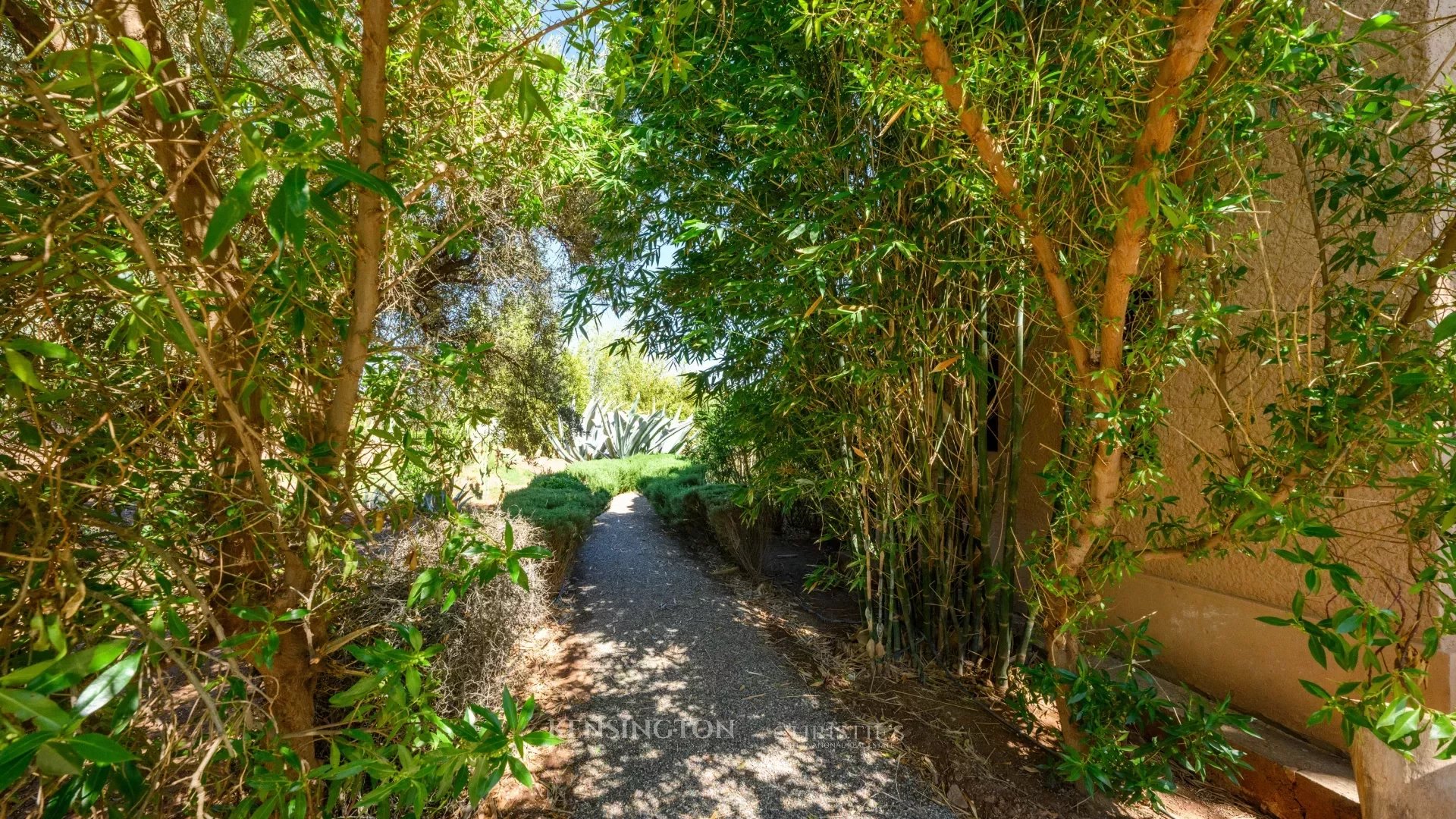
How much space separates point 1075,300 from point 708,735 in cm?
216

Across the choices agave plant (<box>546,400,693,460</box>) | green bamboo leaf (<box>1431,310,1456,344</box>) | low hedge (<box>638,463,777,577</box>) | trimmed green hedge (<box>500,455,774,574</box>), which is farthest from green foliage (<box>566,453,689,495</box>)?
green bamboo leaf (<box>1431,310,1456,344</box>)

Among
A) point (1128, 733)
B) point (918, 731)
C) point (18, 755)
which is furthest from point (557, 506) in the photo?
point (18, 755)

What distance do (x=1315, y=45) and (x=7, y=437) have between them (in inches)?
94.7

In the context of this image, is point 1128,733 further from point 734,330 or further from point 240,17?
point 240,17

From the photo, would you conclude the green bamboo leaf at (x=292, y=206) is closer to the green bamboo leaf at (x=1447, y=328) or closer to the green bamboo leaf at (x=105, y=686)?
the green bamboo leaf at (x=105, y=686)

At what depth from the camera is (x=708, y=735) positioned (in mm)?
2422

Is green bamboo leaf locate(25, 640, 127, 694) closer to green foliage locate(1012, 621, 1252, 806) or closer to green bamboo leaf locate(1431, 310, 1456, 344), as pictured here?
green bamboo leaf locate(1431, 310, 1456, 344)

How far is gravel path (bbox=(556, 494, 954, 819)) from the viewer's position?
6.66 feet

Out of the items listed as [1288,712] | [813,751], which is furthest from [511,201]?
[1288,712]

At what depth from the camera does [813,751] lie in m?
2.29

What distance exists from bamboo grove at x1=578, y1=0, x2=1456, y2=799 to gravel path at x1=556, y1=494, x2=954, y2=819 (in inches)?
22.6

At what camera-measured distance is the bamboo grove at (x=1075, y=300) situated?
128 centimetres

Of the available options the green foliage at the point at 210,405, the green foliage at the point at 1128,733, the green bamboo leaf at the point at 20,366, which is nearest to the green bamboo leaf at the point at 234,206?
the green foliage at the point at 210,405

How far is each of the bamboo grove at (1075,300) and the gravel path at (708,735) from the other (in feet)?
1.88
